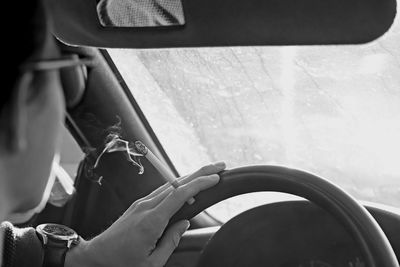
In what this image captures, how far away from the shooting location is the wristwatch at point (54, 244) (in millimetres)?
1953

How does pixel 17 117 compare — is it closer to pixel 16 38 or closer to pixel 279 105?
pixel 16 38

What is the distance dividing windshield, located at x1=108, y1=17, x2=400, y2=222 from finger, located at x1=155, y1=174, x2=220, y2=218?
19.0 inches

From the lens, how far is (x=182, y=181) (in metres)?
1.69

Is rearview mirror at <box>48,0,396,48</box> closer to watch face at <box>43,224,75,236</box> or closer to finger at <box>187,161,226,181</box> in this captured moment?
finger at <box>187,161,226,181</box>

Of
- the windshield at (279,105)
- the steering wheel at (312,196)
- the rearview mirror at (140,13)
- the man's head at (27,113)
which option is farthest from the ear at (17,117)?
the windshield at (279,105)

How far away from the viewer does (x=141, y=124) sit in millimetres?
2467

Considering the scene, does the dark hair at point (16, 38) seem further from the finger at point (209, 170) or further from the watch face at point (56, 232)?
the watch face at point (56, 232)

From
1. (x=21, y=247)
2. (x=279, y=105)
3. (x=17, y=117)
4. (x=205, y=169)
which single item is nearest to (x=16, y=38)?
(x=17, y=117)

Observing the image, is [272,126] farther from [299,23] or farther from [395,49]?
[299,23]

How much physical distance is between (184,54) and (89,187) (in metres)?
0.54

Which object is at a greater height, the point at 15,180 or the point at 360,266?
the point at 15,180

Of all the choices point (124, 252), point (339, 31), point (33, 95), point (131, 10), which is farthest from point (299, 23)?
point (124, 252)

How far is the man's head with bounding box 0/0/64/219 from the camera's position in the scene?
33.9 inches

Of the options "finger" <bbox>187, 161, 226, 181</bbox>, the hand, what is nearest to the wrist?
the hand
